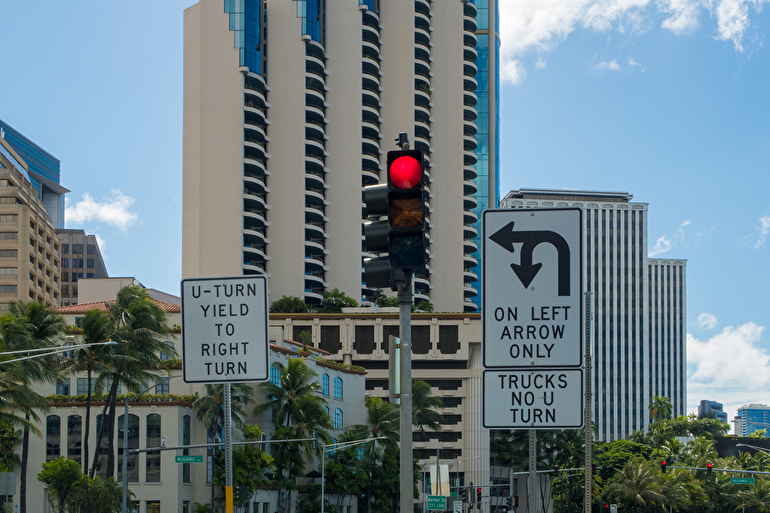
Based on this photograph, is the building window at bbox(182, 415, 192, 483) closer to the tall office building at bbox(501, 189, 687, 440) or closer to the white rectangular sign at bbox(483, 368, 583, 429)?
the white rectangular sign at bbox(483, 368, 583, 429)

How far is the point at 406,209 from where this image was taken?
8422 mm

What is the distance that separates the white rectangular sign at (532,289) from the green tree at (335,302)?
9898 centimetres

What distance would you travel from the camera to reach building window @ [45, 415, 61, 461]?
197ft

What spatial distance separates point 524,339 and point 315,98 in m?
116

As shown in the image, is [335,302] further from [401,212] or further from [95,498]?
[401,212]

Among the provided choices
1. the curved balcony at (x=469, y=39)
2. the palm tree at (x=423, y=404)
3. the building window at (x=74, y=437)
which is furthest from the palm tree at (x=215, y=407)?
the curved balcony at (x=469, y=39)

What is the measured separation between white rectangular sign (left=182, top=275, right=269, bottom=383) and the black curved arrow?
2.52 meters

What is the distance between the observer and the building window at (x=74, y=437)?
60.4 m

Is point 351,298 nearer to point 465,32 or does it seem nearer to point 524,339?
point 465,32

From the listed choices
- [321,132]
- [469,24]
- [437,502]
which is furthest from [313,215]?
[437,502]

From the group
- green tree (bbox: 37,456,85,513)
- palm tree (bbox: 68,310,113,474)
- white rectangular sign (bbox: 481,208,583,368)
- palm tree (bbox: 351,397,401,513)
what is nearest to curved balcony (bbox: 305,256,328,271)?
palm tree (bbox: 351,397,401,513)

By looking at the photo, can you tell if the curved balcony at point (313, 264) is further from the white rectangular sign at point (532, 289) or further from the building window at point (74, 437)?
the white rectangular sign at point (532, 289)

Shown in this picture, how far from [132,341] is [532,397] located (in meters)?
51.1

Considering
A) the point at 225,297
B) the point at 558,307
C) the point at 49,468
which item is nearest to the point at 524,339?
the point at 558,307
